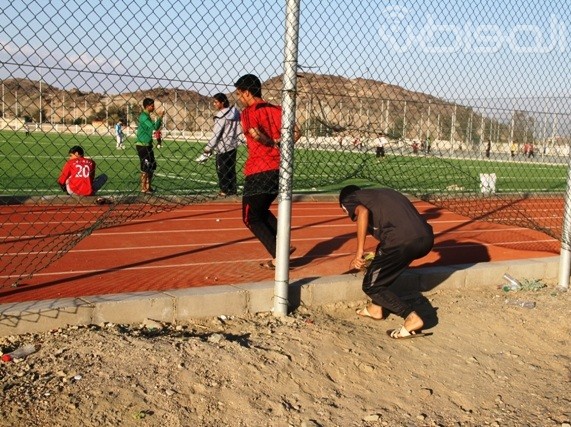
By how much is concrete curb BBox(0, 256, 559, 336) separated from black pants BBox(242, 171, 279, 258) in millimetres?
753

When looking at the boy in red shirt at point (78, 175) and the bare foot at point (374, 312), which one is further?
the boy in red shirt at point (78, 175)

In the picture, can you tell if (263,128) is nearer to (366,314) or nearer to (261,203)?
(261,203)

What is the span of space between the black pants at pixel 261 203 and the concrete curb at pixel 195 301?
753 mm

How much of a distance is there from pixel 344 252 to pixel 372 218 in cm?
325

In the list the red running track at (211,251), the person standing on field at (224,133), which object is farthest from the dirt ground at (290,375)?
the person standing on field at (224,133)

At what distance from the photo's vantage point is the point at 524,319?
689 cm

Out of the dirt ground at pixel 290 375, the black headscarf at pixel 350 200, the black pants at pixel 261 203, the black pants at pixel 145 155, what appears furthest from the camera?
the black pants at pixel 145 155

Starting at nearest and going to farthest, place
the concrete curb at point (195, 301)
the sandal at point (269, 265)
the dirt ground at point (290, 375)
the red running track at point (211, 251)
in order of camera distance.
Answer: the dirt ground at point (290, 375) < the concrete curb at point (195, 301) < the red running track at point (211, 251) < the sandal at point (269, 265)

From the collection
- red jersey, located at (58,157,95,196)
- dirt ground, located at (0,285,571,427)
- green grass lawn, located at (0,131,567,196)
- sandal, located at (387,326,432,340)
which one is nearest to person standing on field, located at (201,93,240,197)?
green grass lawn, located at (0,131,567,196)

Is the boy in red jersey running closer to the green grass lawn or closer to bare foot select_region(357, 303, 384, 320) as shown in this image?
the green grass lawn

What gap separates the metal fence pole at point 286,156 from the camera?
19.0 ft

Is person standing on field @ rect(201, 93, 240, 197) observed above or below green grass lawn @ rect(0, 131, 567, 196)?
above

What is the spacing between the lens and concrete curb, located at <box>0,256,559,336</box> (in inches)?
209

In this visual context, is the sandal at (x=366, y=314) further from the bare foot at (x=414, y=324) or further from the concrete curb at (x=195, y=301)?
the bare foot at (x=414, y=324)
